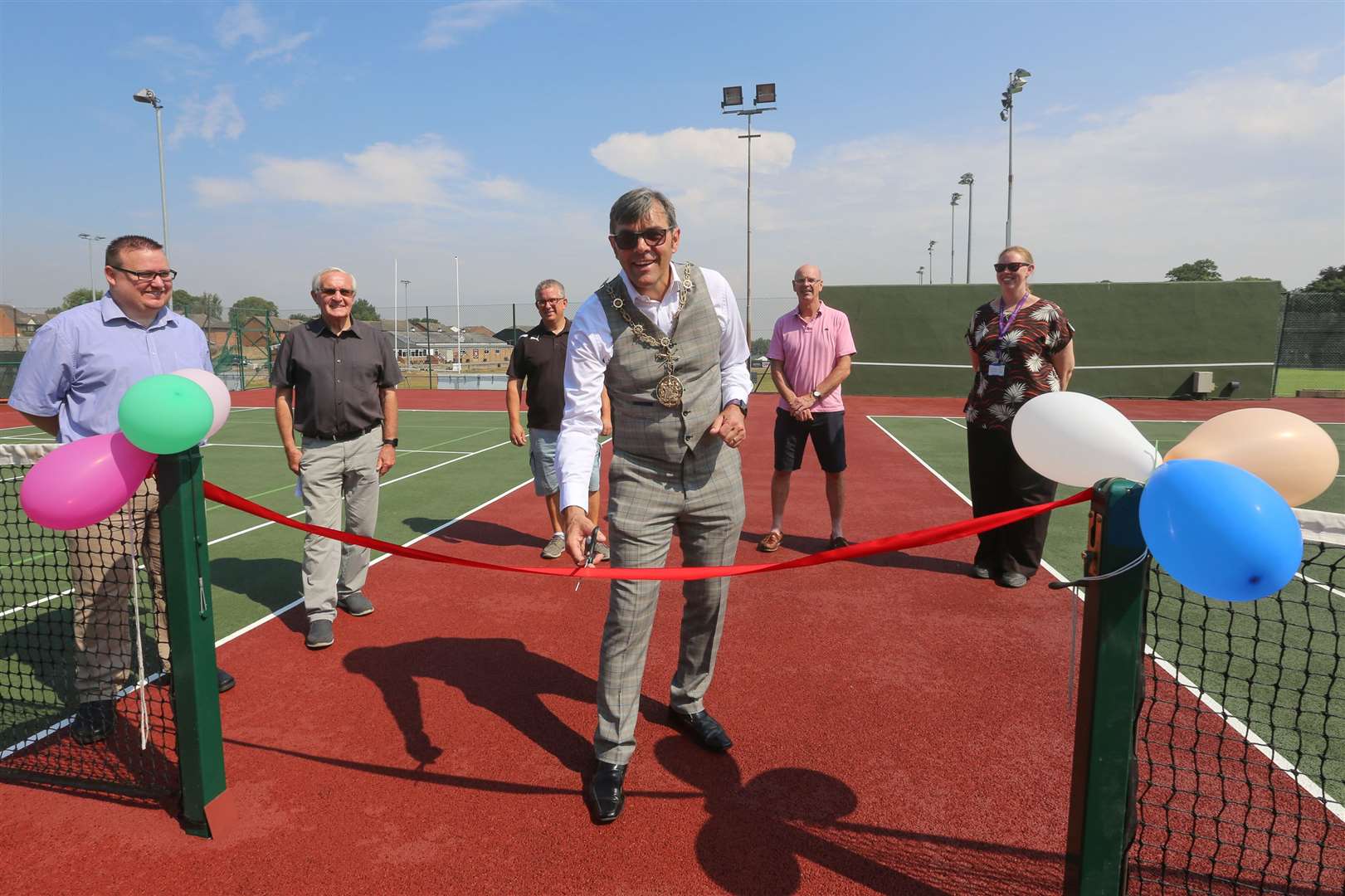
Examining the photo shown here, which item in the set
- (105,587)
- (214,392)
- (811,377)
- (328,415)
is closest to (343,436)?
(328,415)

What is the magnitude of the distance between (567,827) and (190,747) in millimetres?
1443

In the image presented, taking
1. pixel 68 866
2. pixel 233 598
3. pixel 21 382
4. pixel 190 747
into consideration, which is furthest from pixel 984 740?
pixel 233 598

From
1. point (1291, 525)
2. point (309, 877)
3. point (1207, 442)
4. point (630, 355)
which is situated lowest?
point (309, 877)

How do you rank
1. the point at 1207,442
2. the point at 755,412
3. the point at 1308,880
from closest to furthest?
the point at 1207,442, the point at 1308,880, the point at 755,412

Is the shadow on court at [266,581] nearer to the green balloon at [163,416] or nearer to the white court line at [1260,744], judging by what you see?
the green balloon at [163,416]

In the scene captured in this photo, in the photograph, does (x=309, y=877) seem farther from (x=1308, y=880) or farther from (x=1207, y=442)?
(x=1308, y=880)

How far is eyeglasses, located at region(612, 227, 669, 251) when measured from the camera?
2814 millimetres

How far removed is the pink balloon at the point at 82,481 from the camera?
259 cm

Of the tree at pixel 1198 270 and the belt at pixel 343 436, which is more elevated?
the tree at pixel 1198 270

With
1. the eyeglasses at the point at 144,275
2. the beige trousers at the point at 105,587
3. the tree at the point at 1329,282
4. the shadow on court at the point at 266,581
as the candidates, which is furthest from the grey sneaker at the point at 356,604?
the tree at the point at 1329,282

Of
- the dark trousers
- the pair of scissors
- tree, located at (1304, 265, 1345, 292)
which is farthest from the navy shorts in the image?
tree, located at (1304, 265, 1345, 292)

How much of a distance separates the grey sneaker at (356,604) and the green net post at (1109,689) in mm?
4367

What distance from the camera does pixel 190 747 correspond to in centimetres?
287

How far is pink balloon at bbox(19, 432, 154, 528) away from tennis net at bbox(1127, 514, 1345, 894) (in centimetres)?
331
